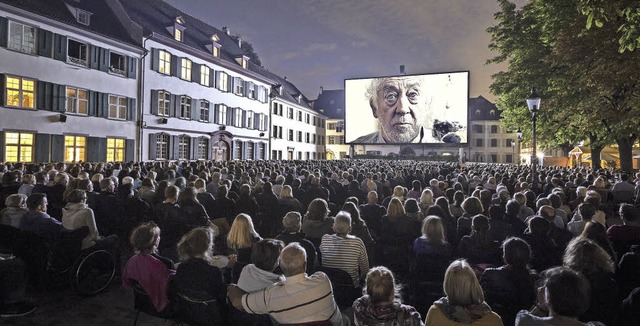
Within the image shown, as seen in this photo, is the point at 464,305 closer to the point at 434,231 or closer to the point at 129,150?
the point at 434,231

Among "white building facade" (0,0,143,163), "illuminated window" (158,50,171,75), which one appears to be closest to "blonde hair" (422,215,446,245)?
"white building facade" (0,0,143,163)

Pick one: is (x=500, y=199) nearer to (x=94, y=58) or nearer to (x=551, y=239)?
(x=551, y=239)

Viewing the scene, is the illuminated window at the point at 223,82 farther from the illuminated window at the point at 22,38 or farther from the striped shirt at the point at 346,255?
A: the striped shirt at the point at 346,255

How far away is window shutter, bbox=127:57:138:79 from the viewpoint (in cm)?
2875

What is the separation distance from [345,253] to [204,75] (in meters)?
35.1

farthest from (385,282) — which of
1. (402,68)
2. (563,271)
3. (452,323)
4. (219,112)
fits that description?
(402,68)

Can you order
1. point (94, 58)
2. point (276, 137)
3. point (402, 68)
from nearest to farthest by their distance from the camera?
1. point (94, 58)
2. point (276, 137)
3. point (402, 68)

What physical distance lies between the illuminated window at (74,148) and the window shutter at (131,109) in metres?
4.02

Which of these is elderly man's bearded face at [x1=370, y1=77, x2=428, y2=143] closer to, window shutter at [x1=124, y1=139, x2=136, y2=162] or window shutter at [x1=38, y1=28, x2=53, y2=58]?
window shutter at [x1=124, y1=139, x2=136, y2=162]

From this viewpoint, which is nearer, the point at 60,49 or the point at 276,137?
the point at 60,49

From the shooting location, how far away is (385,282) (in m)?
3.29

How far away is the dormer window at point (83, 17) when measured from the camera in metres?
25.5

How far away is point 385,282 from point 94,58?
2820cm

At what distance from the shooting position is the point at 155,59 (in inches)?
1225
